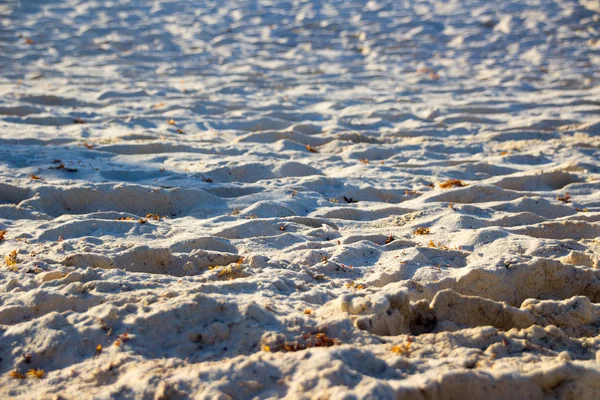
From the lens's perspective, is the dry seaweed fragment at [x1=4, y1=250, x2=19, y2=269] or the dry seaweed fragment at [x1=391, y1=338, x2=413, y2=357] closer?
the dry seaweed fragment at [x1=391, y1=338, x2=413, y2=357]

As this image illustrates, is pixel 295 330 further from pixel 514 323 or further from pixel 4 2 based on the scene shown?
pixel 4 2

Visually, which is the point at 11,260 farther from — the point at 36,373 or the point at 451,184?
the point at 451,184

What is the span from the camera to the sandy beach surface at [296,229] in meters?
1.95

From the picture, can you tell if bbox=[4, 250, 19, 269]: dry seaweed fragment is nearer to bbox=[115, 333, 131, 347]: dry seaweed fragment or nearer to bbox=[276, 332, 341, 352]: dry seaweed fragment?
bbox=[115, 333, 131, 347]: dry seaweed fragment

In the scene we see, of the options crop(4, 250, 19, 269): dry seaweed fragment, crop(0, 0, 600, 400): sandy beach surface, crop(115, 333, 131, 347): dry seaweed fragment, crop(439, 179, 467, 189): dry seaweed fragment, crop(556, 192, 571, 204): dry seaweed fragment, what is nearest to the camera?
crop(0, 0, 600, 400): sandy beach surface

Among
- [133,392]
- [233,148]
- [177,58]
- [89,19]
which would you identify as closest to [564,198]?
[233,148]

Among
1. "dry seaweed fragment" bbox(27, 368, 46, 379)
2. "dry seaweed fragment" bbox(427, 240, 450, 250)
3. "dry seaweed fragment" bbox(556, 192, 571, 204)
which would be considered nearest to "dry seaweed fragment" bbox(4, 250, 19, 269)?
"dry seaweed fragment" bbox(27, 368, 46, 379)

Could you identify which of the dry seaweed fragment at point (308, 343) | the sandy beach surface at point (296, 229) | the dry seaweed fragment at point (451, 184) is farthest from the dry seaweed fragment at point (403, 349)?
the dry seaweed fragment at point (451, 184)

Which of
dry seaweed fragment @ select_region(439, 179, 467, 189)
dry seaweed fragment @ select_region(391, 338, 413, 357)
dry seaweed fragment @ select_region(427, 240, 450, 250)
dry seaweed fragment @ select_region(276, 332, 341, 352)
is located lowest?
dry seaweed fragment @ select_region(439, 179, 467, 189)

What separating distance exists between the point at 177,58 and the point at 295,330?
7214 mm

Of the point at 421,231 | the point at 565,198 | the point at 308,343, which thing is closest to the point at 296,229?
the point at 421,231

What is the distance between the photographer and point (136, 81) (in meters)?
7.33

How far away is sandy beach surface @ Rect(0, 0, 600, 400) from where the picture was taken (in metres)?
1.95

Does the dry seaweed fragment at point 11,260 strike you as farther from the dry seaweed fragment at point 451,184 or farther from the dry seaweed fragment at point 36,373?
the dry seaweed fragment at point 451,184
